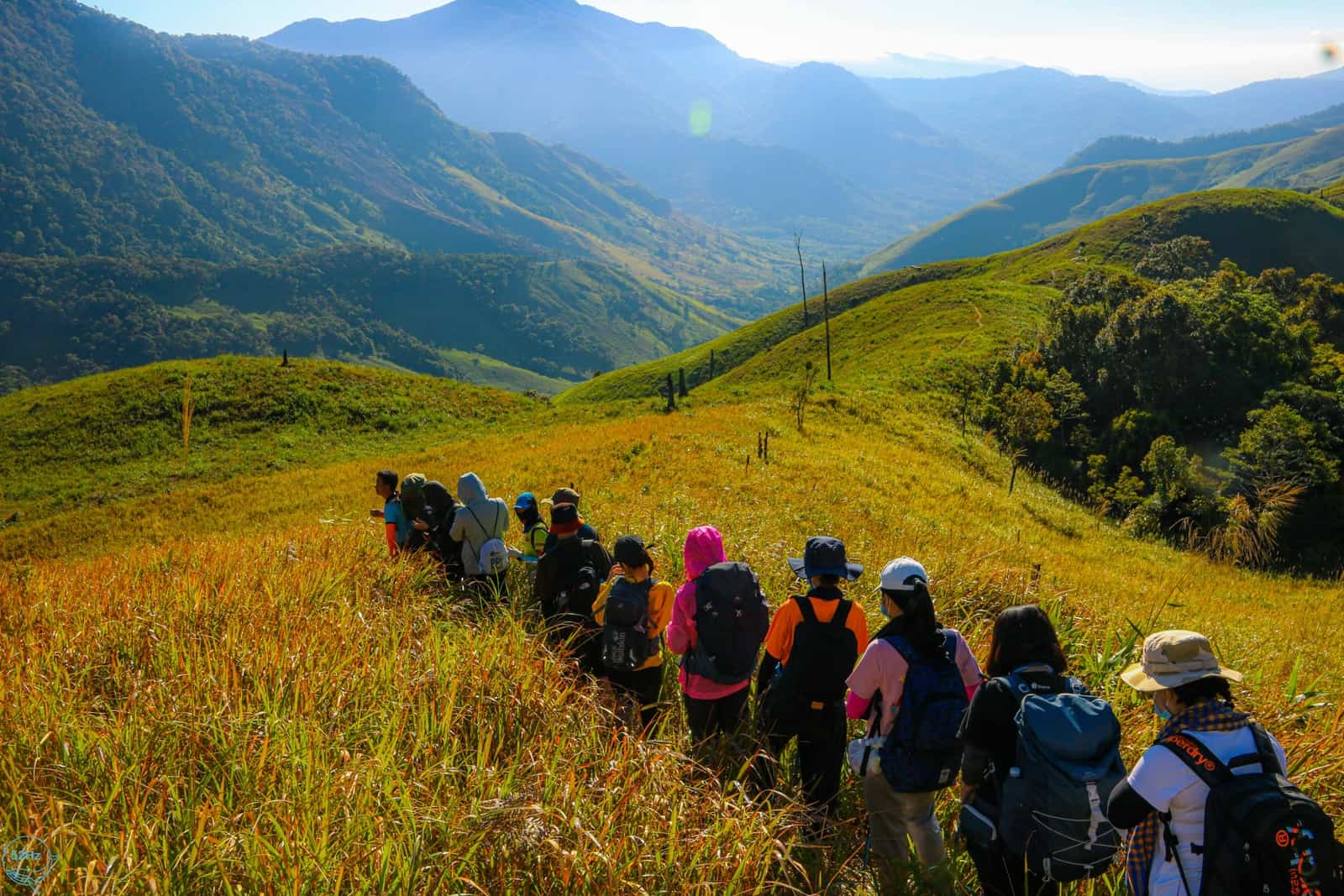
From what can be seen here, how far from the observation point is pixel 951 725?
4.38 metres

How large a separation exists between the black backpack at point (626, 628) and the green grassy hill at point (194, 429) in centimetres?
2145

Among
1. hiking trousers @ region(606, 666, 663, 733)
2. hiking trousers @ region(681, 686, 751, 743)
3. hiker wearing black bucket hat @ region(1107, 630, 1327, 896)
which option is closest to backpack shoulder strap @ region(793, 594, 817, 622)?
hiking trousers @ region(681, 686, 751, 743)

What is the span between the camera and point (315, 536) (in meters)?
9.83

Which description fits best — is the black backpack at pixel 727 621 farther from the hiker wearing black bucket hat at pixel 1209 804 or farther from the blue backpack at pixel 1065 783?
the hiker wearing black bucket hat at pixel 1209 804

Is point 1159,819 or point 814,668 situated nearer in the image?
point 1159,819

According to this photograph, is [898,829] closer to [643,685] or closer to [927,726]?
[927,726]

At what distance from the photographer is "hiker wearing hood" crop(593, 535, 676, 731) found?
569 centimetres

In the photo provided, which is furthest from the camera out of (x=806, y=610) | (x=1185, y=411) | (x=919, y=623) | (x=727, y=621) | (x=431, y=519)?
(x=1185, y=411)

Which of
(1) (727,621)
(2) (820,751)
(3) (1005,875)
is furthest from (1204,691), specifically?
(1) (727,621)

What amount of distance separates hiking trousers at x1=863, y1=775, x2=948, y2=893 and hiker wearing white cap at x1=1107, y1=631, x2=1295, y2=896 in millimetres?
1286

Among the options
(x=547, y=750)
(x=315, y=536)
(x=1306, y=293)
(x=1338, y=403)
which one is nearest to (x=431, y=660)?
(x=547, y=750)

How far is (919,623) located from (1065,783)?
46.3 inches

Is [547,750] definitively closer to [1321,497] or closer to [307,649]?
[307,649]

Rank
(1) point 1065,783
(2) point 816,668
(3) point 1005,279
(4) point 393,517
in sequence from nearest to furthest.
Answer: (1) point 1065,783 < (2) point 816,668 < (4) point 393,517 < (3) point 1005,279
